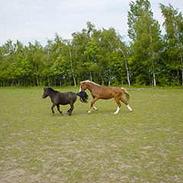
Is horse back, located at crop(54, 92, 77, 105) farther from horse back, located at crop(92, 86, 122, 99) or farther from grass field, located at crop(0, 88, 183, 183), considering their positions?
horse back, located at crop(92, 86, 122, 99)

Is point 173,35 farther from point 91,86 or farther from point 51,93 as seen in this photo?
point 51,93

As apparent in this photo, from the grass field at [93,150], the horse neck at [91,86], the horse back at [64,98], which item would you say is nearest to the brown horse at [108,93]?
the horse neck at [91,86]

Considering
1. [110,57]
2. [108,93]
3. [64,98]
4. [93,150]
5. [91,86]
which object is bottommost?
[93,150]

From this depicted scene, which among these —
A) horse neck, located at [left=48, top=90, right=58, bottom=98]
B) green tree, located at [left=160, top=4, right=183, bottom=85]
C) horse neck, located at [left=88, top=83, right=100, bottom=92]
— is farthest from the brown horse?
green tree, located at [left=160, top=4, right=183, bottom=85]

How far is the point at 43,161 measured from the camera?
7.34 meters

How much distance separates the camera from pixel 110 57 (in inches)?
1881

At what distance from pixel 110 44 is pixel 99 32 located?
11.9 feet

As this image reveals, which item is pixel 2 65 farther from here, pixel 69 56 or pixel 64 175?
pixel 64 175

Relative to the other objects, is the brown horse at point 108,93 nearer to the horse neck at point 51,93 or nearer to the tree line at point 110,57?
the horse neck at point 51,93

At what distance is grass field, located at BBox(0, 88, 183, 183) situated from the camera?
633 centimetres

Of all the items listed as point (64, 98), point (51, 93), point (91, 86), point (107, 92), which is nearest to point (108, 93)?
point (107, 92)

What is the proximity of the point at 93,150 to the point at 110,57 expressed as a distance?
4012cm

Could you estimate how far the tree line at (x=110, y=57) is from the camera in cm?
3912

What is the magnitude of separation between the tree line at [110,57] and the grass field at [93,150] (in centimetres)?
2687
